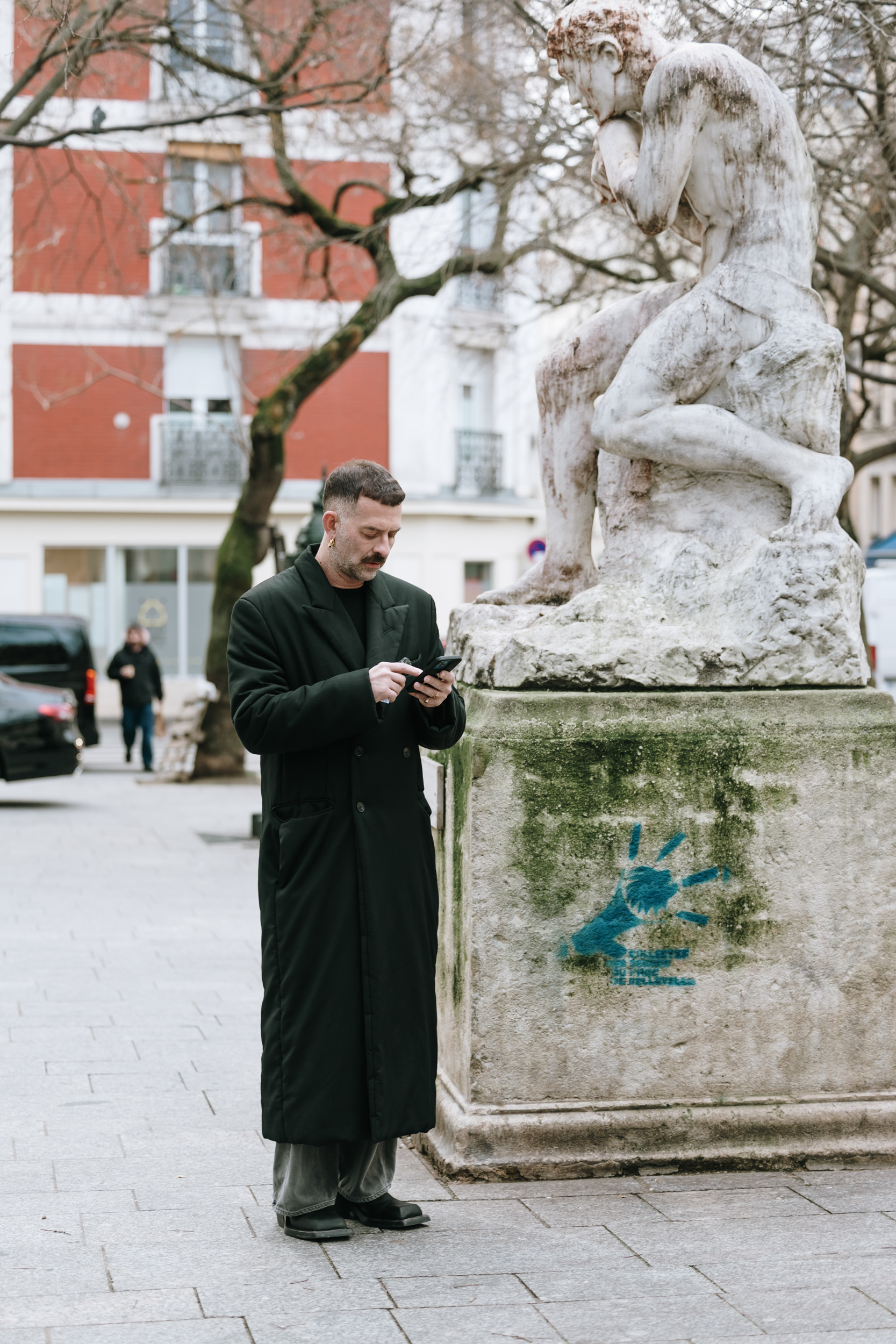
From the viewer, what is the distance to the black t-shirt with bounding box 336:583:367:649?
13.9 ft

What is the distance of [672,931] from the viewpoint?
457 centimetres

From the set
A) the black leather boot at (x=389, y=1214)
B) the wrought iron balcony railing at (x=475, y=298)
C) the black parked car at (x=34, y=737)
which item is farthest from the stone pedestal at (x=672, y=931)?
the wrought iron balcony railing at (x=475, y=298)

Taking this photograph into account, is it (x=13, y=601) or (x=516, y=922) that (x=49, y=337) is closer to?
(x=13, y=601)

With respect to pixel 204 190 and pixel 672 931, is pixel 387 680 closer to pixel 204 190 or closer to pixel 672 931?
pixel 672 931

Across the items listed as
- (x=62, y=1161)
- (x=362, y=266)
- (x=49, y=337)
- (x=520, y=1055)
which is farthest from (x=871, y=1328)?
(x=49, y=337)

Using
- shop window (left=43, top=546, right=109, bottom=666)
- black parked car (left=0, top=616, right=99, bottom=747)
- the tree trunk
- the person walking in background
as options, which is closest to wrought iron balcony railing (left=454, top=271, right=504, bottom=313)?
shop window (left=43, top=546, right=109, bottom=666)

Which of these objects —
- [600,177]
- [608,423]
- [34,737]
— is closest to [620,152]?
[600,177]

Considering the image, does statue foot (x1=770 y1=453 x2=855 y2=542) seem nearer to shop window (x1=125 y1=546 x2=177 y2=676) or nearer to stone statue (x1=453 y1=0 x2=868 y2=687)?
stone statue (x1=453 y1=0 x2=868 y2=687)

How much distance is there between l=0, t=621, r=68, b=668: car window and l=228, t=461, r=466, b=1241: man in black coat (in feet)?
56.1

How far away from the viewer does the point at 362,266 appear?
29.4 meters

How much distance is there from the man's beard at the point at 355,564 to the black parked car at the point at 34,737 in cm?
1243

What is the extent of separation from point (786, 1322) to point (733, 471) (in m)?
2.35

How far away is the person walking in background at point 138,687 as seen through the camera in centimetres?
2091

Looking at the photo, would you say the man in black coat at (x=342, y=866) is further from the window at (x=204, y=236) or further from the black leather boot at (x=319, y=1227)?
the window at (x=204, y=236)
